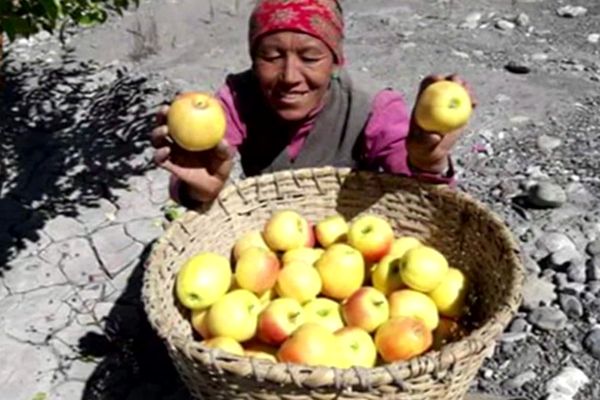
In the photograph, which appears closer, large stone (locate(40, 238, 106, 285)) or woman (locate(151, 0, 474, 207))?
woman (locate(151, 0, 474, 207))

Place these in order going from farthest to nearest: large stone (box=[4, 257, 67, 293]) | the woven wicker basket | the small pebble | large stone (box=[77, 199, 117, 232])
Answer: the small pebble
large stone (box=[77, 199, 117, 232])
large stone (box=[4, 257, 67, 293])
the woven wicker basket

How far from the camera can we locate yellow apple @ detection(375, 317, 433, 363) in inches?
98.9

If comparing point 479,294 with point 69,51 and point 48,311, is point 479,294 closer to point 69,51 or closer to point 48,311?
point 48,311

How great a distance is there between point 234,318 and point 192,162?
1.42ft

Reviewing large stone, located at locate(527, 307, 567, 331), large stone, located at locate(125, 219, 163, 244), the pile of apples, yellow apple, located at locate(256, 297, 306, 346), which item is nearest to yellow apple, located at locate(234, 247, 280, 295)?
the pile of apples

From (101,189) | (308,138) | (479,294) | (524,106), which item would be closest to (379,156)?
(308,138)

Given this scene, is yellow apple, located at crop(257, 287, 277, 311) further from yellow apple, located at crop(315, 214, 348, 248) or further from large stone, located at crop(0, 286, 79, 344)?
large stone, located at crop(0, 286, 79, 344)

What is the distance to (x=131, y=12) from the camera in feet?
21.5

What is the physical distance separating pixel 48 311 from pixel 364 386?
198 centimetres

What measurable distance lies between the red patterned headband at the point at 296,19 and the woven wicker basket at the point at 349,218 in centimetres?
40

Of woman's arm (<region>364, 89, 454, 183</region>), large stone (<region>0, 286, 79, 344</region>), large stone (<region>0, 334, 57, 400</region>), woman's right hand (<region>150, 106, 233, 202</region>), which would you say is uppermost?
woman's right hand (<region>150, 106, 233, 202</region>)

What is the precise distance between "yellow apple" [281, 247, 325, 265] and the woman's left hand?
361 mm

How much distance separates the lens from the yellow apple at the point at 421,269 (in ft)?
8.85

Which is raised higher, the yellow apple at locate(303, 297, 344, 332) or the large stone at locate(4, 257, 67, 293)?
the yellow apple at locate(303, 297, 344, 332)
